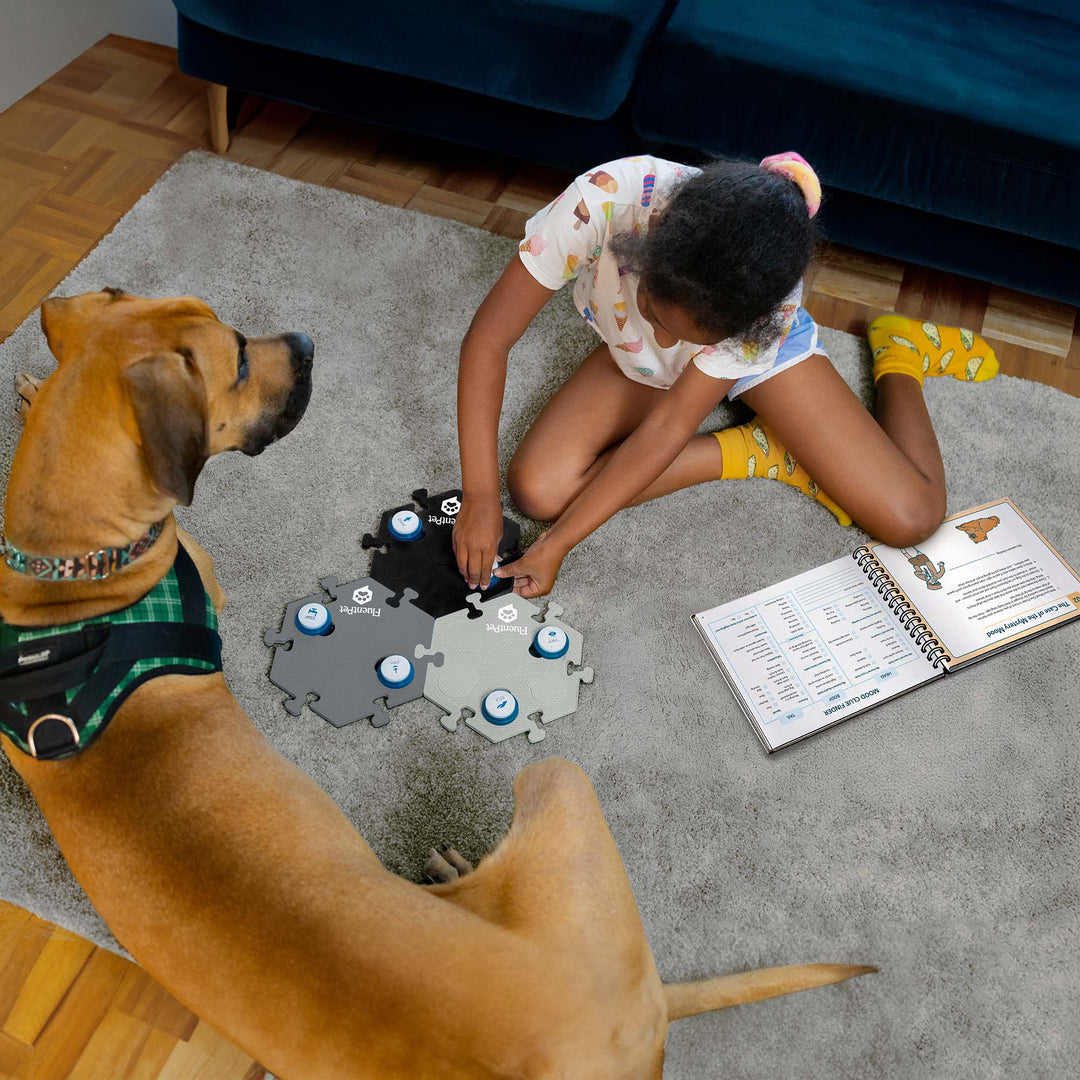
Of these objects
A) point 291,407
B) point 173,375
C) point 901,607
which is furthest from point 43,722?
point 901,607

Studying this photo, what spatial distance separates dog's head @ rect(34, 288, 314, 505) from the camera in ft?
4.05

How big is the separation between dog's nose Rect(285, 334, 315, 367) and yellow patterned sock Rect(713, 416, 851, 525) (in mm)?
1023

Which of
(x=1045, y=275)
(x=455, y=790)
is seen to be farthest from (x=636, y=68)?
(x=455, y=790)

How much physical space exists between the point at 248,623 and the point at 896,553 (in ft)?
4.84

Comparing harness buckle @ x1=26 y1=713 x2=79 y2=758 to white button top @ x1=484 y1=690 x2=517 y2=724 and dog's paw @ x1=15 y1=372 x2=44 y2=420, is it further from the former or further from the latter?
dog's paw @ x1=15 y1=372 x2=44 y2=420

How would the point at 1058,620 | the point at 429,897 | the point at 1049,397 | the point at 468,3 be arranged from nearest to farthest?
the point at 429,897 → the point at 1058,620 → the point at 468,3 → the point at 1049,397

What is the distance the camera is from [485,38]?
90.6 inches

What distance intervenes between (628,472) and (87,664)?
41.9 inches

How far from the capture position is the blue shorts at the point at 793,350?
1966mm

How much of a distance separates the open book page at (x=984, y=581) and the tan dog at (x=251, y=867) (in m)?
0.85

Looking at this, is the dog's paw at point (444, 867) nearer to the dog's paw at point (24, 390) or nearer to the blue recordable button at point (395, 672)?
the blue recordable button at point (395, 672)

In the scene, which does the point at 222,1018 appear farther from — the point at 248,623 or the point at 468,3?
the point at 468,3

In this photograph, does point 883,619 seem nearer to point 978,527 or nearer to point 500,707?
point 978,527

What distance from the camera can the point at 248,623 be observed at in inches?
75.2
